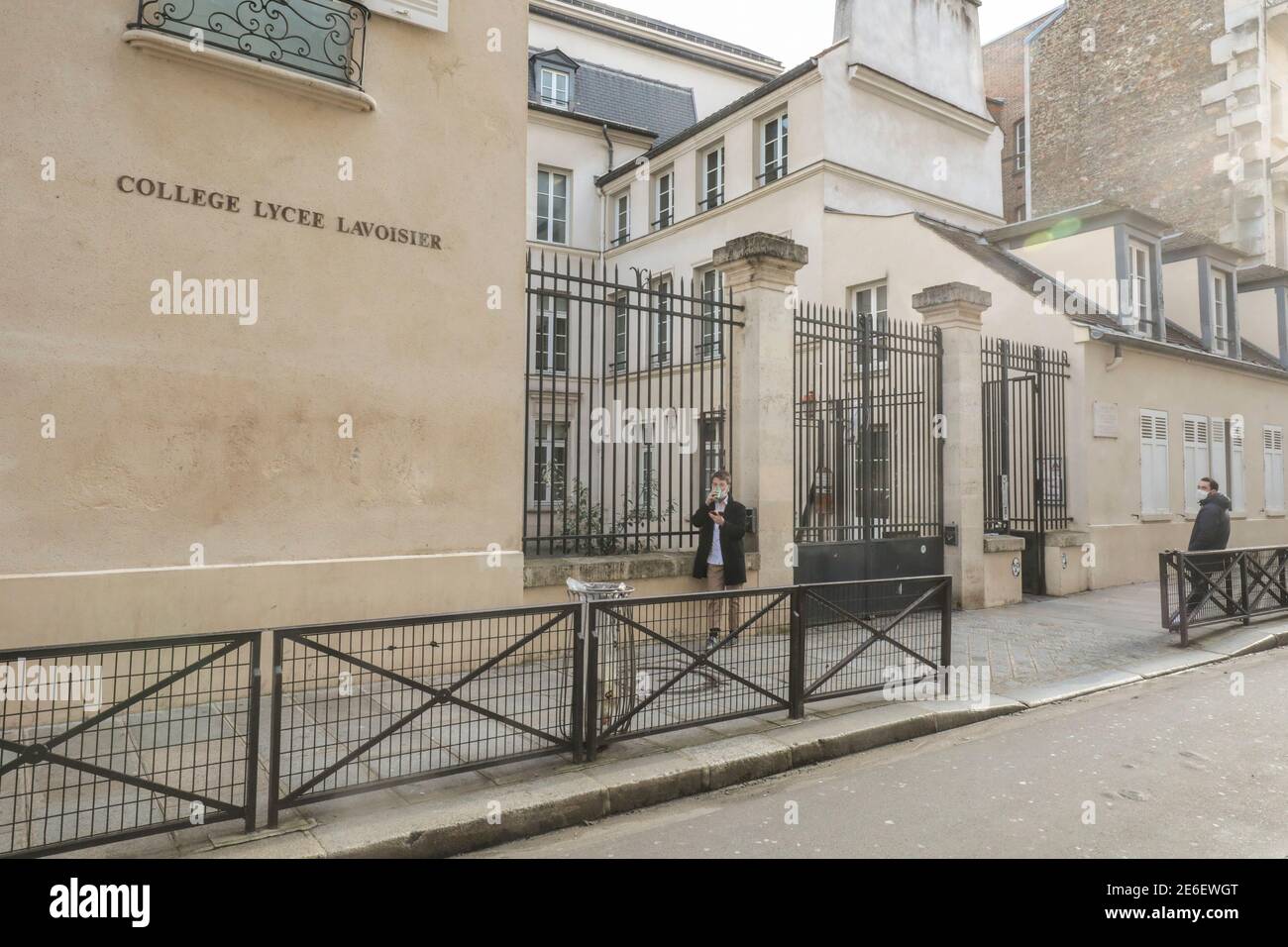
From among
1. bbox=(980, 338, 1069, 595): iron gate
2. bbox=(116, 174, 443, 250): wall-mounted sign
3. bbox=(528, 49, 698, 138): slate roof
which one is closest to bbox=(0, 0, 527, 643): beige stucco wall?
bbox=(116, 174, 443, 250): wall-mounted sign

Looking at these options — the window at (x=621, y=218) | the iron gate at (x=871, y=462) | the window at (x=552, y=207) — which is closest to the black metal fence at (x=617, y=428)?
the iron gate at (x=871, y=462)

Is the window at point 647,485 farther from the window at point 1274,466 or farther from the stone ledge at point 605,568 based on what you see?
the window at point 1274,466

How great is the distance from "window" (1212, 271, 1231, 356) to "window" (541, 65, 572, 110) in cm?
1658

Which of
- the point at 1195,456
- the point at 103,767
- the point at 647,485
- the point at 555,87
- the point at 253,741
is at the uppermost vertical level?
the point at 555,87

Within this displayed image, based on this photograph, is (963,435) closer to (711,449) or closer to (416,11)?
(711,449)

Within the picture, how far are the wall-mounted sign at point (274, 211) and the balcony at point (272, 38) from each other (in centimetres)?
90

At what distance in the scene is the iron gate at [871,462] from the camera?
9.05 metres

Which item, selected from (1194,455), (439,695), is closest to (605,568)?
(439,695)

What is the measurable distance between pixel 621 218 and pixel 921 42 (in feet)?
27.5

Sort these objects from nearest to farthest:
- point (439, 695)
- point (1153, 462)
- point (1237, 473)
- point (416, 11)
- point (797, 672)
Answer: point (439, 695) → point (797, 672) → point (416, 11) → point (1153, 462) → point (1237, 473)

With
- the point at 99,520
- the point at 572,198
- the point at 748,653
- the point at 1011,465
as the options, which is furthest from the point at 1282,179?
the point at 99,520

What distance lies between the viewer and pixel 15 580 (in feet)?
16.2

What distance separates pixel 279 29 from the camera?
5.93 meters
